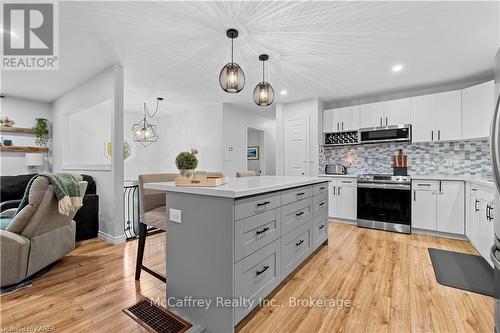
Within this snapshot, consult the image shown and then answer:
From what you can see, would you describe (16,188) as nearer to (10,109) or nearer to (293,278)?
(10,109)

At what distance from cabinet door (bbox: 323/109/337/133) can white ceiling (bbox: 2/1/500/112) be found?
0.74m

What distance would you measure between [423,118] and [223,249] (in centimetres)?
415

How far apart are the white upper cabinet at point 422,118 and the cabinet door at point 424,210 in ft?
3.15

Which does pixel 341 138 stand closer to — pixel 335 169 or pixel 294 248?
pixel 335 169

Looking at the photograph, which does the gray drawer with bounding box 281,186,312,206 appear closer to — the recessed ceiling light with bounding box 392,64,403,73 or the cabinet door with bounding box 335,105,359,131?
the recessed ceiling light with bounding box 392,64,403,73

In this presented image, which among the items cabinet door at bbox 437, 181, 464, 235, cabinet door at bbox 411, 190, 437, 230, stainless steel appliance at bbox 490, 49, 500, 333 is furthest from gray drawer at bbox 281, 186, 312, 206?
cabinet door at bbox 437, 181, 464, 235

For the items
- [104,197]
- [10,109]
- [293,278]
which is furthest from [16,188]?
[293,278]

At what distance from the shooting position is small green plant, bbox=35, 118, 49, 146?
4.97 metres

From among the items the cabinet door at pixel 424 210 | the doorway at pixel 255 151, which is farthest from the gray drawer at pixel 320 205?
the doorway at pixel 255 151

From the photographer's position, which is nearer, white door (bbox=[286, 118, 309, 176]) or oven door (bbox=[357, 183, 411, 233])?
oven door (bbox=[357, 183, 411, 233])

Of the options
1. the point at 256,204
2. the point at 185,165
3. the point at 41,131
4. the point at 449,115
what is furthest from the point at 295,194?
the point at 41,131

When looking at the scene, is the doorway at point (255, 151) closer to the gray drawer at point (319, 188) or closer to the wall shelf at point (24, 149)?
the gray drawer at point (319, 188)

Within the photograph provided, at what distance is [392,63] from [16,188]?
6191mm

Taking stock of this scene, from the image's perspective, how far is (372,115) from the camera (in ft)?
14.0
